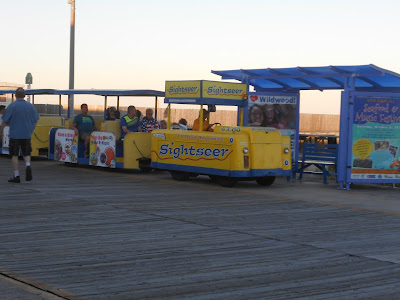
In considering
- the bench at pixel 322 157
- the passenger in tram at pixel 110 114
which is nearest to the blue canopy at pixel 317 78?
the bench at pixel 322 157

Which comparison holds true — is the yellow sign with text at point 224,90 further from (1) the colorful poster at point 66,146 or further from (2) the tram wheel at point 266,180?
(1) the colorful poster at point 66,146

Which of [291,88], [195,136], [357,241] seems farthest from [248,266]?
[291,88]

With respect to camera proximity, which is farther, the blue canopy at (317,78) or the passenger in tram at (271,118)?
the passenger in tram at (271,118)

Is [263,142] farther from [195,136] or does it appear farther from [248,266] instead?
[248,266]

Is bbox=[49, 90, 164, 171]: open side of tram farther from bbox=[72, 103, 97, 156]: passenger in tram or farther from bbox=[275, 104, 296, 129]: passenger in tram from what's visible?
bbox=[275, 104, 296, 129]: passenger in tram

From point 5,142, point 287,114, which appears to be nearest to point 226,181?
point 287,114

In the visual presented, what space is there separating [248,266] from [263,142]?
300 inches

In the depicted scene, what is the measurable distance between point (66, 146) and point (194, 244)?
1164cm

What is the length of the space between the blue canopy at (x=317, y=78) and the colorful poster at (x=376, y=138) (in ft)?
1.94

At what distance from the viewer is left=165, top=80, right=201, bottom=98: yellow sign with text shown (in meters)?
15.6

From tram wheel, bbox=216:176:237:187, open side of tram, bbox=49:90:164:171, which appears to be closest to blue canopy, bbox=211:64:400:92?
open side of tram, bbox=49:90:164:171

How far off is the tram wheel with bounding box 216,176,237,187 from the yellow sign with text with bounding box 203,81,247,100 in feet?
6.13

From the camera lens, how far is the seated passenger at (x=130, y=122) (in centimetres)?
1783

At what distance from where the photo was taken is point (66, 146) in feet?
63.4
